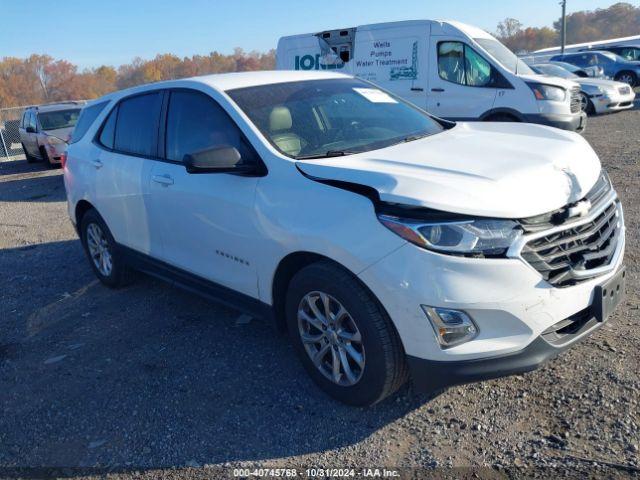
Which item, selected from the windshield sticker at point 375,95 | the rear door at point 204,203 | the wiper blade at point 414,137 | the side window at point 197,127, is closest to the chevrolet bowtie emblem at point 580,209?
the wiper blade at point 414,137

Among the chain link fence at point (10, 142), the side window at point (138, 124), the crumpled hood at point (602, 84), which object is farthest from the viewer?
the chain link fence at point (10, 142)

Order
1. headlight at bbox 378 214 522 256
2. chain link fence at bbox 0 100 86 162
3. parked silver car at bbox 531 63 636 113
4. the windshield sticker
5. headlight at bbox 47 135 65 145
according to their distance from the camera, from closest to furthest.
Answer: headlight at bbox 378 214 522 256, the windshield sticker, headlight at bbox 47 135 65 145, parked silver car at bbox 531 63 636 113, chain link fence at bbox 0 100 86 162

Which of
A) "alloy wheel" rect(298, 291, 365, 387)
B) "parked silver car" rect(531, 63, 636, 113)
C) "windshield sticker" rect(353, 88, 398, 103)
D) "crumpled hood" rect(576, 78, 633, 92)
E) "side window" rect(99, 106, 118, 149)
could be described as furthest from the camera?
"crumpled hood" rect(576, 78, 633, 92)

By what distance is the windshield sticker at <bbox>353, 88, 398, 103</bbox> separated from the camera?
441cm

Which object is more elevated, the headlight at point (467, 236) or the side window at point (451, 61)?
the side window at point (451, 61)

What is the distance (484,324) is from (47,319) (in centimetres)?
380

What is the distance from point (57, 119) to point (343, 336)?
1458 cm

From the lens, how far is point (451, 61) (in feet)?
33.0

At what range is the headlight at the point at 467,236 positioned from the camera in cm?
264

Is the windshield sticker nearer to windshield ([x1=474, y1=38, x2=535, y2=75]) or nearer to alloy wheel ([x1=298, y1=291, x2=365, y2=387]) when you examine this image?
alloy wheel ([x1=298, y1=291, x2=365, y2=387])

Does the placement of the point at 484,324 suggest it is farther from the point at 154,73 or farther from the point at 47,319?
the point at 154,73

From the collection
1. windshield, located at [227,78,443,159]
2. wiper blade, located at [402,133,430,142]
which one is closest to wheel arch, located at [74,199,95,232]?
windshield, located at [227,78,443,159]

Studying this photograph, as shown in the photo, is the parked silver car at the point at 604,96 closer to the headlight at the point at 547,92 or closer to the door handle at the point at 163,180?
the headlight at the point at 547,92

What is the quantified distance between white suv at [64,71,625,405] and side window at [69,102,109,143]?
3.85ft
